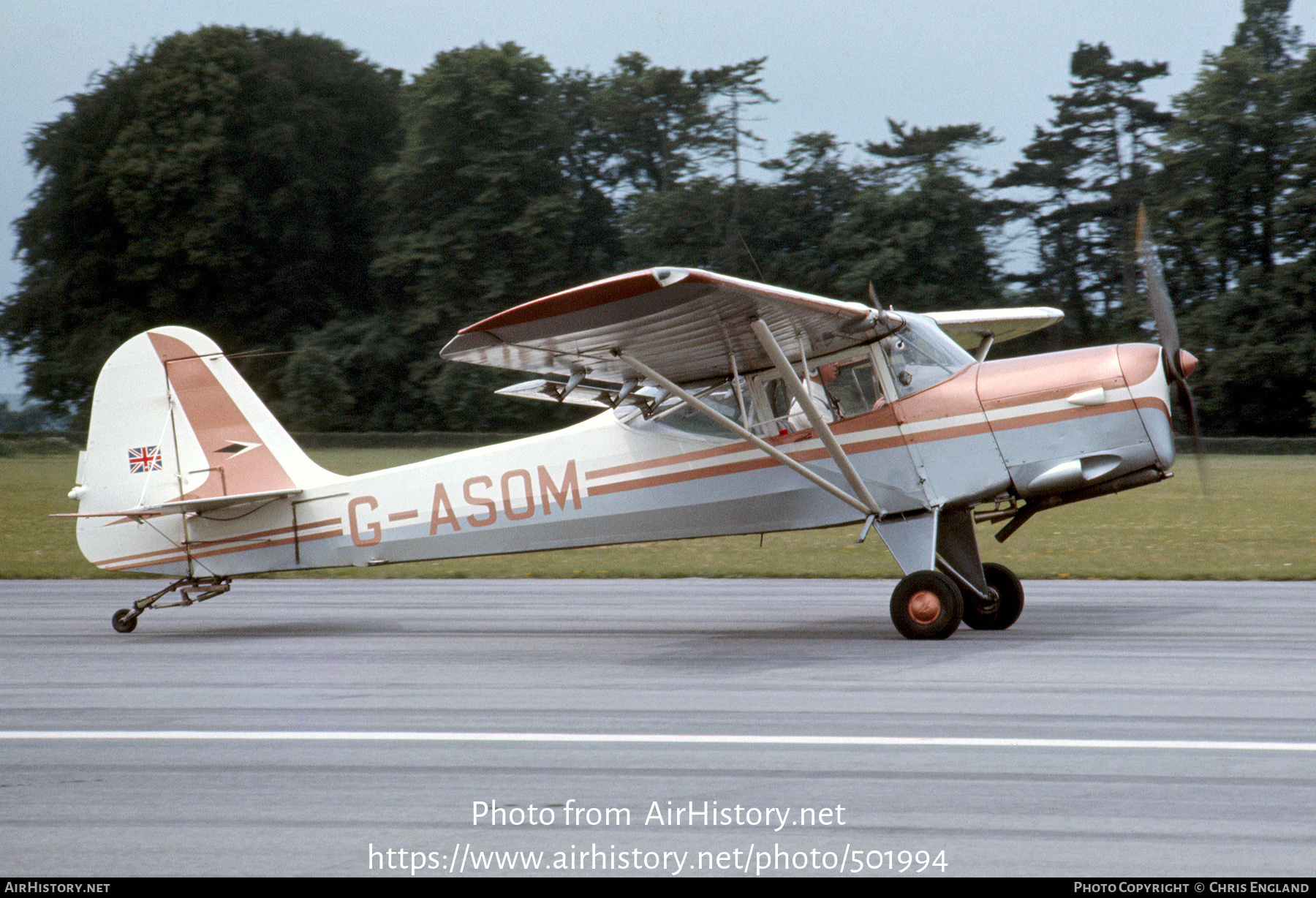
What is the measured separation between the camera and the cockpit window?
9344 millimetres

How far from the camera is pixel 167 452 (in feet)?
33.9

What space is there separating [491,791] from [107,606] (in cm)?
905

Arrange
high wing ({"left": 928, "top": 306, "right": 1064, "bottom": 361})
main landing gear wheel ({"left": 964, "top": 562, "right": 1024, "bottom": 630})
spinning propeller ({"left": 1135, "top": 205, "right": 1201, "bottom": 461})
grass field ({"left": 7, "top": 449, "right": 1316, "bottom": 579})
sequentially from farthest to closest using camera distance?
grass field ({"left": 7, "top": 449, "right": 1316, "bottom": 579}) → high wing ({"left": 928, "top": 306, "right": 1064, "bottom": 361}) → main landing gear wheel ({"left": 964, "top": 562, "right": 1024, "bottom": 630}) → spinning propeller ({"left": 1135, "top": 205, "right": 1201, "bottom": 461})

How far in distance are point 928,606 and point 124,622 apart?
22.4 ft

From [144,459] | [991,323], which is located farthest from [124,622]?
[991,323]

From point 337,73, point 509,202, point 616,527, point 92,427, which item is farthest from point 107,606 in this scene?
point 337,73

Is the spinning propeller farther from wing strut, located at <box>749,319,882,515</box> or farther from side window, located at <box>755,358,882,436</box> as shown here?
wing strut, located at <box>749,319,882,515</box>

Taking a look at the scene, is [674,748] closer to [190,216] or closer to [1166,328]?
[1166,328]

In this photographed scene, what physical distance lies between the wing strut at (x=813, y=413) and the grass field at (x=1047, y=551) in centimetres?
297

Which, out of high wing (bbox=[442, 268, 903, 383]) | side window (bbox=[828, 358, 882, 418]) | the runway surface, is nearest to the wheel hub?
the runway surface

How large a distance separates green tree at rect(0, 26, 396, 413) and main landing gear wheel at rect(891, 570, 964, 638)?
43.2m

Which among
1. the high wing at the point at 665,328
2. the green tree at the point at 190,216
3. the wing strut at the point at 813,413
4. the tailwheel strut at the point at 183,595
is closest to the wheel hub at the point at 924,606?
the wing strut at the point at 813,413

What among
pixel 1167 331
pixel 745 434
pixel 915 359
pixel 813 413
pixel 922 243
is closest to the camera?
pixel 813 413
